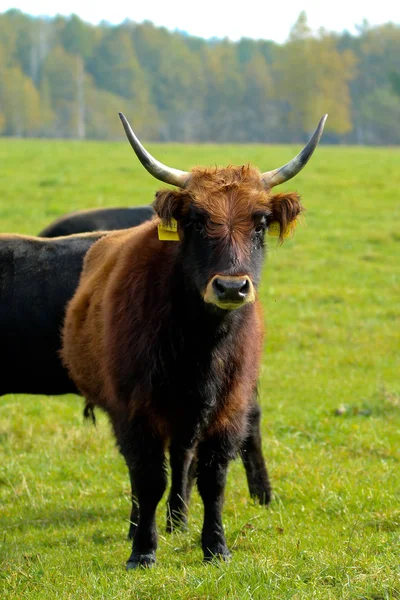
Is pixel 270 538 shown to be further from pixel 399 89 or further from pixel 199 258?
pixel 399 89

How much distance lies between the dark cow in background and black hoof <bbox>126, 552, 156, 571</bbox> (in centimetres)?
547

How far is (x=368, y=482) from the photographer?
6.54 m

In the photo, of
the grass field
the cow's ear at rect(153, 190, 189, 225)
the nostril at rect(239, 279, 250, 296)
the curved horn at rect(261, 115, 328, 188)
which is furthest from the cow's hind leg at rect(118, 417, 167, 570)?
the curved horn at rect(261, 115, 328, 188)

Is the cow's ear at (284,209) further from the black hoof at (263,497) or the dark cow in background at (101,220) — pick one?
the dark cow in background at (101,220)

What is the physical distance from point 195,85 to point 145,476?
71240 millimetres

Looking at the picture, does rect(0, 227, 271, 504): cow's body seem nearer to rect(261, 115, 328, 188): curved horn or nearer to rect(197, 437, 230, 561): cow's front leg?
rect(197, 437, 230, 561): cow's front leg

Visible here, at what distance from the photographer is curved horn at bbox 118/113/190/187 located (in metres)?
5.17

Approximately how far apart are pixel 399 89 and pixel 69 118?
27991 millimetres

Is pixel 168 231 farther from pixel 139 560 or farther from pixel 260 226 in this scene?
pixel 139 560

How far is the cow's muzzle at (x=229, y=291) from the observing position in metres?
4.73

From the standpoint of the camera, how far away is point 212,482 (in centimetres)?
545

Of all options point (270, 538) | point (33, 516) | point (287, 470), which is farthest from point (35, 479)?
point (270, 538)

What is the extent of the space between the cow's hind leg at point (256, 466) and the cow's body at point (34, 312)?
52.4 inches

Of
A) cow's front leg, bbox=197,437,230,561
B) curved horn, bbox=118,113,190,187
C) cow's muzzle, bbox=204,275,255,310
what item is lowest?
cow's front leg, bbox=197,437,230,561
